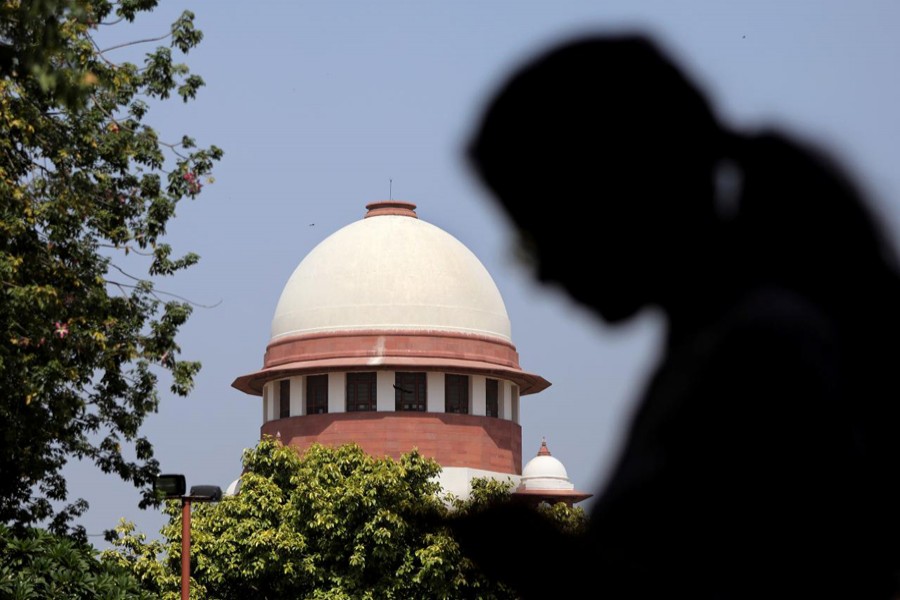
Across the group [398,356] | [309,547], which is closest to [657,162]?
[309,547]

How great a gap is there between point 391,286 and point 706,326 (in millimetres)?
43449

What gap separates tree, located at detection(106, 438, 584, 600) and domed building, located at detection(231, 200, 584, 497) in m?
9.24

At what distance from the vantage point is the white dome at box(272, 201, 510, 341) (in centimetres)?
4447

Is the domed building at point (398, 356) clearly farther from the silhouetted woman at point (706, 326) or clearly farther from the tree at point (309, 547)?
the silhouetted woman at point (706, 326)

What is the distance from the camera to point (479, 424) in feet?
146

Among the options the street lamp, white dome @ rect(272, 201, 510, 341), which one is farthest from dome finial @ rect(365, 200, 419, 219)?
the street lamp

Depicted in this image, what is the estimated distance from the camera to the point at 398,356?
143ft

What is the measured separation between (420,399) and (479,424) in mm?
1936

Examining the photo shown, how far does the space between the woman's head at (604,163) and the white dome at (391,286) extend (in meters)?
43.0

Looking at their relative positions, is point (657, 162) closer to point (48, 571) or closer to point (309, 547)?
point (48, 571)

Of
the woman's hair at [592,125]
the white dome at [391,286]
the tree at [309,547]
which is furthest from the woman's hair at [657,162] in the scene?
the white dome at [391,286]

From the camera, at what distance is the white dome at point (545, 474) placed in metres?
44.7

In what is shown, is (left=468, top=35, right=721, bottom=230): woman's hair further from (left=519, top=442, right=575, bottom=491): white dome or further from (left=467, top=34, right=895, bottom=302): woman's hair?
(left=519, top=442, right=575, bottom=491): white dome

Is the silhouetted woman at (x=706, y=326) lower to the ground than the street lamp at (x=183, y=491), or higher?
lower
